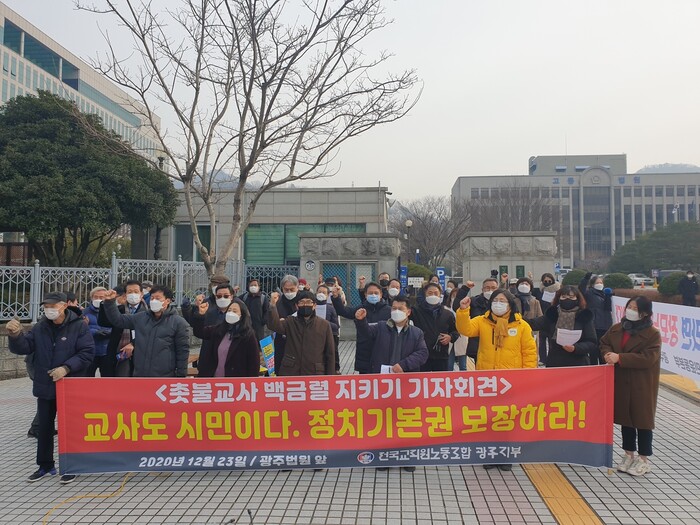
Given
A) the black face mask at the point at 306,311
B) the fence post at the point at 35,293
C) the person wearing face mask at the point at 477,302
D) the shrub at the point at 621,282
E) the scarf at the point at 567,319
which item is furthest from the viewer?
the shrub at the point at 621,282

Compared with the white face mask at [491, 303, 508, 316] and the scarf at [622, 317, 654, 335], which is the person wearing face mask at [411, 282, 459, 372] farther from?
the scarf at [622, 317, 654, 335]

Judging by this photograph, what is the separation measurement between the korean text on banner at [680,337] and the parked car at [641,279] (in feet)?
109

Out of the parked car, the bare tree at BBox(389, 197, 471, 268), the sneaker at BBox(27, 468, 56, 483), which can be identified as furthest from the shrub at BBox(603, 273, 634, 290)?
the sneaker at BBox(27, 468, 56, 483)

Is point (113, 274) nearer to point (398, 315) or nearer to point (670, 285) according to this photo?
point (398, 315)

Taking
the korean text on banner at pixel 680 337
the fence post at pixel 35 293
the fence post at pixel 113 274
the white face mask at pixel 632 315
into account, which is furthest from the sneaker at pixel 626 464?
the fence post at pixel 35 293

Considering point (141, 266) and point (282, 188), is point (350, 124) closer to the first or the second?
point (141, 266)

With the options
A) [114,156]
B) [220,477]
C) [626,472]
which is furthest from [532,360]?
[114,156]

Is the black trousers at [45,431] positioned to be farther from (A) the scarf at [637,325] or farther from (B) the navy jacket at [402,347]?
(A) the scarf at [637,325]

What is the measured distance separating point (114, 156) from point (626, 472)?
605 inches

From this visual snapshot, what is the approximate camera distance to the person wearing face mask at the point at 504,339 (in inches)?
195

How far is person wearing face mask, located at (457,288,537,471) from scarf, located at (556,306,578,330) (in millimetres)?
472

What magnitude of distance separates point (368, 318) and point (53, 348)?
3.67 m

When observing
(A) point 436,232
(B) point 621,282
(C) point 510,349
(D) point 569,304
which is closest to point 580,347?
(D) point 569,304

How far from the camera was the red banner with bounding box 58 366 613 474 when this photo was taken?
4.52 metres
